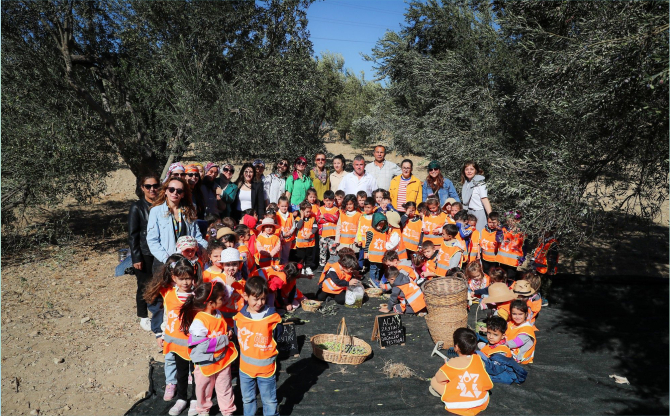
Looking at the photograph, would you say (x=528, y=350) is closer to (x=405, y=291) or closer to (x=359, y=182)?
(x=405, y=291)

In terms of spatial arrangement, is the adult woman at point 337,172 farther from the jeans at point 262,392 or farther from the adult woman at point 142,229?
the jeans at point 262,392

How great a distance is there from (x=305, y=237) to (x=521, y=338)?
4.29 m

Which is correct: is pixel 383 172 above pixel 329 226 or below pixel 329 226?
above

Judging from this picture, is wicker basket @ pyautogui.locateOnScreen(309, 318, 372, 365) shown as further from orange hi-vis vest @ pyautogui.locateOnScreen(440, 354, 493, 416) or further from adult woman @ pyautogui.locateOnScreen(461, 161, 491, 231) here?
adult woman @ pyautogui.locateOnScreen(461, 161, 491, 231)

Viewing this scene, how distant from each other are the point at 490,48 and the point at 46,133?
10669mm

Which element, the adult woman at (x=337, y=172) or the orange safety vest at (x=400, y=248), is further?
the adult woman at (x=337, y=172)

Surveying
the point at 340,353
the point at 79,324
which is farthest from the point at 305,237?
the point at 79,324

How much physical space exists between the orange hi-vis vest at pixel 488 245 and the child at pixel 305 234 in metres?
3.01

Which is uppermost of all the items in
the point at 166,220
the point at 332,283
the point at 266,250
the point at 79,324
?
the point at 166,220

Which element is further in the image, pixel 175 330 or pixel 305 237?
pixel 305 237

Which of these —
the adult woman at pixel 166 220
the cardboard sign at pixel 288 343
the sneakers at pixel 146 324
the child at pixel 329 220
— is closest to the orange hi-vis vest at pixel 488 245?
the child at pixel 329 220

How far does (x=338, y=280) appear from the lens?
723 cm

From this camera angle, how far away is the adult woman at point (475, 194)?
786cm

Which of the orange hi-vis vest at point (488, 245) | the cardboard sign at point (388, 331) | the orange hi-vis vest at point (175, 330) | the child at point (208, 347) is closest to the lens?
the child at point (208, 347)
